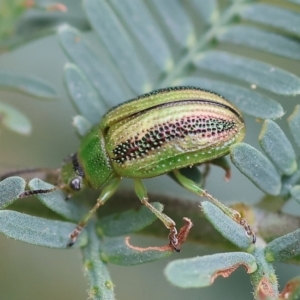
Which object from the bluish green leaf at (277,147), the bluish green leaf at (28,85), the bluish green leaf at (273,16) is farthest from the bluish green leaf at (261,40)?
the bluish green leaf at (28,85)

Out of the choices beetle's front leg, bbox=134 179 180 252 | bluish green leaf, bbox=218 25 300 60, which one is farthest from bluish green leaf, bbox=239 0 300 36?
beetle's front leg, bbox=134 179 180 252

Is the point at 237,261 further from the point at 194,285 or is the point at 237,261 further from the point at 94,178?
the point at 94,178

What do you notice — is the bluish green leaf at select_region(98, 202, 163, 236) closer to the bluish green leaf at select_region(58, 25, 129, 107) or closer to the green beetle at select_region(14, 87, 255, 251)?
the green beetle at select_region(14, 87, 255, 251)

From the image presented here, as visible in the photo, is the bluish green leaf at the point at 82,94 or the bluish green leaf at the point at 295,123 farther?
the bluish green leaf at the point at 82,94

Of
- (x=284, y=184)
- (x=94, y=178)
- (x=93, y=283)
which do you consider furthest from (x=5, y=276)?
(x=284, y=184)

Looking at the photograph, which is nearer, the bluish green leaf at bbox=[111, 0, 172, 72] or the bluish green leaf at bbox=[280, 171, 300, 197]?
the bluish green leaf at bbox=[280, 171, 300, 197]

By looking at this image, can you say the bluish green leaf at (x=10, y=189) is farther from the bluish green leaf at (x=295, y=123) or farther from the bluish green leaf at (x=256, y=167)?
the bluish green leaf at (x=295, y=123)

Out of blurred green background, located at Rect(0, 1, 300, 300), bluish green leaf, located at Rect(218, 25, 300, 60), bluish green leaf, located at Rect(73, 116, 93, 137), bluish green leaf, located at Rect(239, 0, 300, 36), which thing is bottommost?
blurred green background, located at Rect(0, 1, 300, 300)
